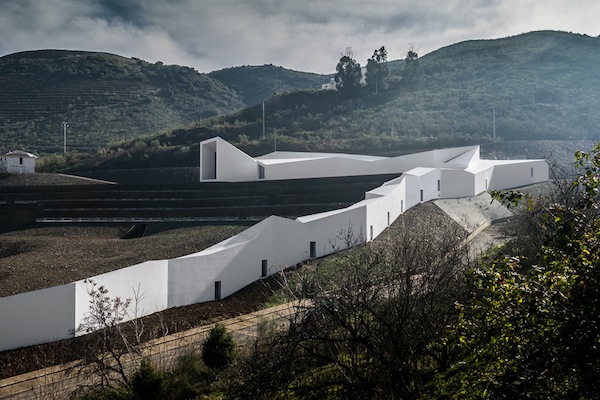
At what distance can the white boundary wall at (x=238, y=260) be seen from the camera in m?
9.31

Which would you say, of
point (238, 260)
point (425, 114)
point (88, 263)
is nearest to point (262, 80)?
point (425, 114)

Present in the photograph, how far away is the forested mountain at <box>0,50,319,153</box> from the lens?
48.6m

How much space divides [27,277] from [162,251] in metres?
3.14

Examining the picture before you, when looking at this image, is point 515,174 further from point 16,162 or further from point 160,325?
point 16,162

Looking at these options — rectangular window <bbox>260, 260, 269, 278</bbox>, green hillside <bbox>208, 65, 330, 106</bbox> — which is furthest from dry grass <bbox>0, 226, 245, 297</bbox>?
green hillside <bbox>208, 65, 330, 106</bbox>

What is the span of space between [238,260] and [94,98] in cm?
4878

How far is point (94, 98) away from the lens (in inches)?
2223

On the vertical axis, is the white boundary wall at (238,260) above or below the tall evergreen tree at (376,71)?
below

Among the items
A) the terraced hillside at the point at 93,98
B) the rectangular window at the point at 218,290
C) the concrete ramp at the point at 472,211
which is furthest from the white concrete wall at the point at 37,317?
the terraced hillside at the point at 93,98

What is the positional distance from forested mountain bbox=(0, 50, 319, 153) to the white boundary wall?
3059 centimetres

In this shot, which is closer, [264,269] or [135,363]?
[135,363]

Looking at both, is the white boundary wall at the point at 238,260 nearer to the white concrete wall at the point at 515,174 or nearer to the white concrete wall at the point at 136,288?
the white concrete wall at the point at 136,288

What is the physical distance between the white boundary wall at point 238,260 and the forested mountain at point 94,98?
1204 inches

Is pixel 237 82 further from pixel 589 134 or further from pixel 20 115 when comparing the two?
pixel 589 134
